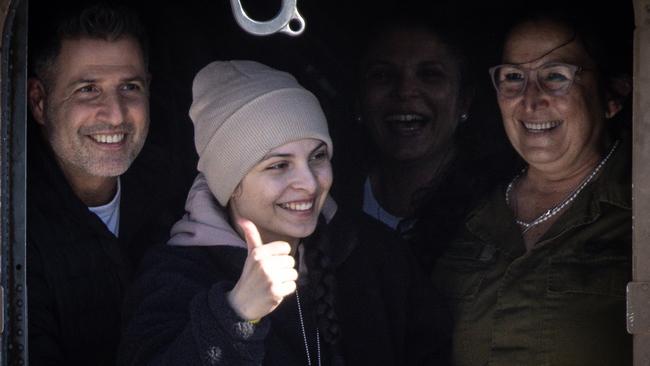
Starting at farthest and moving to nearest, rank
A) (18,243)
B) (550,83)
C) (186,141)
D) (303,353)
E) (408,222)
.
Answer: (186,141), (408,222), (550,83), (303,353), (18,243)

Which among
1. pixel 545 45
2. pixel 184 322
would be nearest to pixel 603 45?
pixel 545 45

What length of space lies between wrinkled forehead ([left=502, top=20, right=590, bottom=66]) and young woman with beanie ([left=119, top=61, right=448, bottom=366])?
26.7 inches

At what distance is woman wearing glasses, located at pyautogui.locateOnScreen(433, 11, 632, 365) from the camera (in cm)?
319

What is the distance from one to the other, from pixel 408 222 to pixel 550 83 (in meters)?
0.86

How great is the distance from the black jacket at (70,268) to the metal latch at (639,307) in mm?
1462

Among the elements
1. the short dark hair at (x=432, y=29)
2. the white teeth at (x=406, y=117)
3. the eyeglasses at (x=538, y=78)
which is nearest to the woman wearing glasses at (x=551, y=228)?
the eyeglasses at (x=538, y=78)

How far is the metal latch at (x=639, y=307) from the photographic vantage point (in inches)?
111

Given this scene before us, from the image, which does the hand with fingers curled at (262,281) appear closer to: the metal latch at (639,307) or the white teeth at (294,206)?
the white teeth at (294,206)

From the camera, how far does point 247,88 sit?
10.9 ft

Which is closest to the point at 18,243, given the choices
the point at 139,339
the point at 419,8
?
the point at 139,339

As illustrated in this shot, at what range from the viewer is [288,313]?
3.31 m

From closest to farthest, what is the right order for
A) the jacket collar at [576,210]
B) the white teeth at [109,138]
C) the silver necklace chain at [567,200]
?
the jacket collar at [576,210] → the silver necklace chain at [567,200] → the white teeth at [109,138]

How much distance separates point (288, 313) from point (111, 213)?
82 cm

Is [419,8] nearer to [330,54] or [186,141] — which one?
[330,54]
